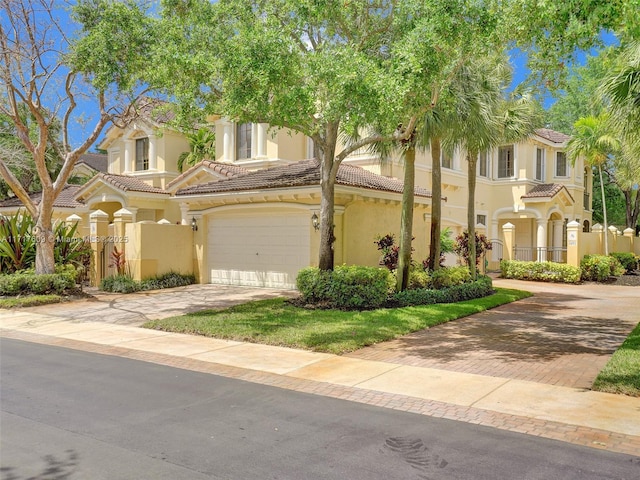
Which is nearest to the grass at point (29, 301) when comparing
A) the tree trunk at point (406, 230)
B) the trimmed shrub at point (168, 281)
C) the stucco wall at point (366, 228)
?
the trimmed shrub at point (168, 281)

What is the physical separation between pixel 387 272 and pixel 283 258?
5062 mm

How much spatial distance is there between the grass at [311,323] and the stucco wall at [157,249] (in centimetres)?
606

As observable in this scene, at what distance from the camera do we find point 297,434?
5.81 meters

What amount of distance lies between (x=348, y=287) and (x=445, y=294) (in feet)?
11.1

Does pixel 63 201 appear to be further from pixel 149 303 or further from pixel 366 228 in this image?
pixel 366 228

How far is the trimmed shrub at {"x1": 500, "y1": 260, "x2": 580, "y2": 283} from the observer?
23.8 meters

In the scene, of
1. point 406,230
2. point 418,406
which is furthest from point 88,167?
point 418,406

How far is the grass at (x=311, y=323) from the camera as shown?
10.7 meters

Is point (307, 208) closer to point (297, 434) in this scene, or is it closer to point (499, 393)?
point (499, 393)

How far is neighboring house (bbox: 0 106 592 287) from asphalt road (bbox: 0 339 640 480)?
1114 centimetres

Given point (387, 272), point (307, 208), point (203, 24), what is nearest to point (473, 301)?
point (387, 272)

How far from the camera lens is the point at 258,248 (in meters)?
19.9

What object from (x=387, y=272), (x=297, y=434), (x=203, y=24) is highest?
(x=203, y=24)

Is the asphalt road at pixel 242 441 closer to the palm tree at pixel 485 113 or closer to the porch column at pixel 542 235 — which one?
the palm tree at pixel 485 113
